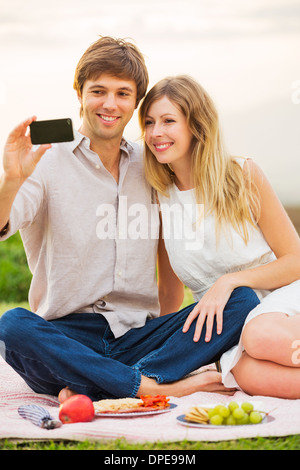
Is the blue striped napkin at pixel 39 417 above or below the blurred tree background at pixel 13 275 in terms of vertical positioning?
above

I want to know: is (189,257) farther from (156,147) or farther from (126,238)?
(156,147)

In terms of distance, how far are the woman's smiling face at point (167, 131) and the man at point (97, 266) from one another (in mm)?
149

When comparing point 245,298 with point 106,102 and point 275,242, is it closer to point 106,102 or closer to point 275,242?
point 275,242

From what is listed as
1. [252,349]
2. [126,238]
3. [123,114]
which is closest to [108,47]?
[123,114]

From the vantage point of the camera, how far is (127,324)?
2.82m

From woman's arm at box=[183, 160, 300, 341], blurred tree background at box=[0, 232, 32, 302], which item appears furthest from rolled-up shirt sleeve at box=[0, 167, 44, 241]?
blurred tree background at box=[0, 232, 32, 302]

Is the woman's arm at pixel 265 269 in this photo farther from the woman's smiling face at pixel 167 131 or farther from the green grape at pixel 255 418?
the green grape at pixel 255 418

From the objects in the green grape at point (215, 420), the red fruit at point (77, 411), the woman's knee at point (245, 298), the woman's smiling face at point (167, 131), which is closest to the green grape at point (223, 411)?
the green grape at point (215, 420)

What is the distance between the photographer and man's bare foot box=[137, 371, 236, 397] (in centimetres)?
254

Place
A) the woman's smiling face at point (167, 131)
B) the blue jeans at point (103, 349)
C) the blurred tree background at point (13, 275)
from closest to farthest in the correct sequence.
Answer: the blue jeans at point (103, 349)
the woman's smiling face at point (167, 131)
the blurred tree background at point (13, 275)

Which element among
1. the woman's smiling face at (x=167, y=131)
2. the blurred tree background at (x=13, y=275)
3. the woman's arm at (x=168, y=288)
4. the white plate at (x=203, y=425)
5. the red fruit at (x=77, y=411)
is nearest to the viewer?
the white plate at (x=203, y=425)

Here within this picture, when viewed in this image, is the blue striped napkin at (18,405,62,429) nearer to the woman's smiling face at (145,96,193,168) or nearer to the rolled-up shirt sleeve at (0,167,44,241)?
the rolled-up shirt sleeve at (0,167,44,241)

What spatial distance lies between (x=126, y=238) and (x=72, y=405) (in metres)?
0.96

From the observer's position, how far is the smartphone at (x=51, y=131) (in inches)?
92.8
